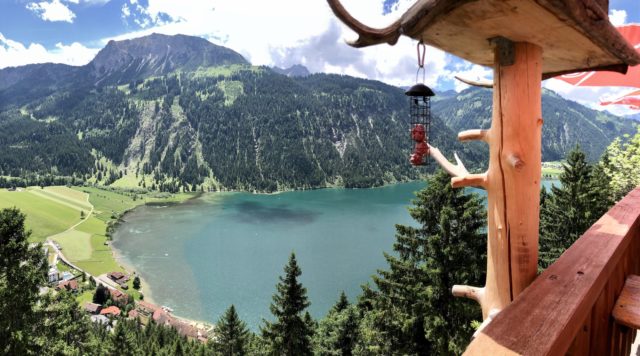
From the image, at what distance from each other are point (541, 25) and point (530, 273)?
1288mm

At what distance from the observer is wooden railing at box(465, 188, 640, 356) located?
109 cm

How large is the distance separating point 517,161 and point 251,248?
70190 millimetres

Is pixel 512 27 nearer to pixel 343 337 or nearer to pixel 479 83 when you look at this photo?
pixel 479 83

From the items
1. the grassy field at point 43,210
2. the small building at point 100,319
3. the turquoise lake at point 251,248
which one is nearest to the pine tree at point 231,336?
the turquoise lake at point 251,248

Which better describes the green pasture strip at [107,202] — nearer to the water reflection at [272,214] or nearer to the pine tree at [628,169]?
the water reflection at [272,214]

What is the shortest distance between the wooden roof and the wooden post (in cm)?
14

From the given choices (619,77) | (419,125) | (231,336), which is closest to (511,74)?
(419,125)

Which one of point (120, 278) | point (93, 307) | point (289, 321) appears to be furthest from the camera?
point (120, 278)

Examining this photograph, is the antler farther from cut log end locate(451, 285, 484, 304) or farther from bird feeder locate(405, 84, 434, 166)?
cut log end locate(451, 285, 484, 304)

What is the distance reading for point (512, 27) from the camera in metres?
1.88

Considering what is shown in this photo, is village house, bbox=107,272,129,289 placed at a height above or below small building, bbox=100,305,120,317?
above

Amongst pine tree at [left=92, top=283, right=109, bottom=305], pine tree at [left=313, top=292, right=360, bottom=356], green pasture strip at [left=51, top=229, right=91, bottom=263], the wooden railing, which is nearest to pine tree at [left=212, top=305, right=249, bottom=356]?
pine tree at [left=313, top=292, right=360, bottom=356]

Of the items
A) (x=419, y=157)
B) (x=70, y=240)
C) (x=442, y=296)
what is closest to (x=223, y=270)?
(x=70, y=240)

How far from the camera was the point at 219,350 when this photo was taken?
2636 cm
